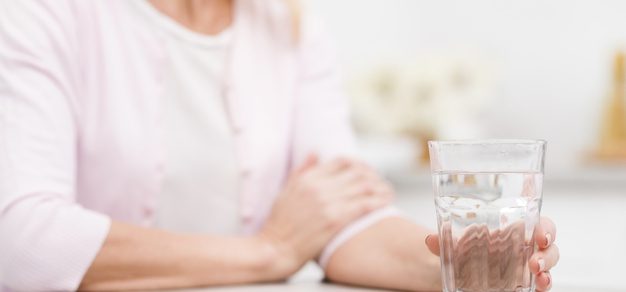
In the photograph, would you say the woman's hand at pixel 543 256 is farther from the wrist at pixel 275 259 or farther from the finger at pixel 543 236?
the wrist at pixel 275 259

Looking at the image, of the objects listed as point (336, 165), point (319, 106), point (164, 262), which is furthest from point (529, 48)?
point (164, 262)

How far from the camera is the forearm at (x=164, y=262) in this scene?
101 cm

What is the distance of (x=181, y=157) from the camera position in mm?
1233

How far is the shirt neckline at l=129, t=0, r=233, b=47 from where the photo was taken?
1.22m

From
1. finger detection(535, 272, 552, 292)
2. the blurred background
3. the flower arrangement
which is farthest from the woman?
the flower arrangement

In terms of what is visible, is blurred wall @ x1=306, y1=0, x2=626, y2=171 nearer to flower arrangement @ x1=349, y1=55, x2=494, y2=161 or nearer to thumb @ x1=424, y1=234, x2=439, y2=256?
flower arrangement @ x1=349, y1=55, x2=494, y2=161

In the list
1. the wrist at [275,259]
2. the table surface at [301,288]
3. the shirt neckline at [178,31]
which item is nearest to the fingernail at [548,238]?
the table surface at [301,288]

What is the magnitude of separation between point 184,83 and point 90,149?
176mm

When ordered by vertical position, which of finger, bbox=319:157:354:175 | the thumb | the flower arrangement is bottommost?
the flower arrangement

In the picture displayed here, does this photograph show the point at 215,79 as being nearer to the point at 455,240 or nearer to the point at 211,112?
the point at 211,112

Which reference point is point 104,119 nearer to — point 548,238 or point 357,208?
point 357,208

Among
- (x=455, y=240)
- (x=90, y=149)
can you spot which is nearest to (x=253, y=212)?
(x=90, y=149)

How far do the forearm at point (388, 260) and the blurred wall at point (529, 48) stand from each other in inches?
57.8

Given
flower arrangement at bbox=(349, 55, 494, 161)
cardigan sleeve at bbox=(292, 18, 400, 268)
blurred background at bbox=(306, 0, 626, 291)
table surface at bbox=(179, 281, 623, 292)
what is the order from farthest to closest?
flower arrangement at bbox=(349, 55, 494, 161), blurred background at bbox=(306, 0, 626, 291), cardigan sleeve at bbox=(292, 18, 400, 268), table surface at bbox=(179, 281, 623, 292)
